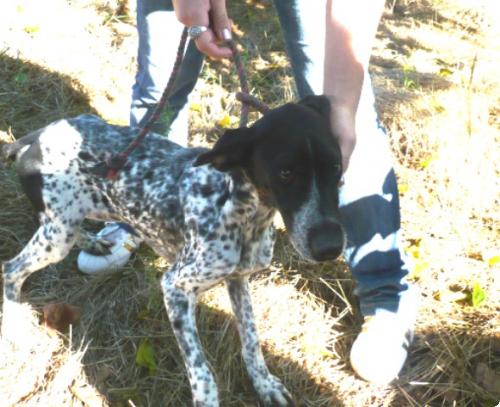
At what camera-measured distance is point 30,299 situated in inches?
139

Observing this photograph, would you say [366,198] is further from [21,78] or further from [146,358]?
[21,78]

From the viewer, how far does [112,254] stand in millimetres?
3701

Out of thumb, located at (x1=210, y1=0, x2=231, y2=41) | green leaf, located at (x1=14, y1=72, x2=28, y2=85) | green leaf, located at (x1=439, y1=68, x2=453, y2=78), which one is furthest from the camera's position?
green leaf, located at (x1=439, y1=68, x2=453, y2=78)

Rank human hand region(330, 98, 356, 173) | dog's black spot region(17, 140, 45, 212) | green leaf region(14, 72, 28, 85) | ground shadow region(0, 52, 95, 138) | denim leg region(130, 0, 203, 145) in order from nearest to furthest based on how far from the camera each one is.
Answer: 1. human hand region(330, 98, 356, 173)
2. dog's black spot region(17, 140, 45, 212)
3. denim leg region(130, 0, 203, 145)
4. ground shadow region(0, 52, 95, 138)
5. green leaf region(14, 72, 28, 85)

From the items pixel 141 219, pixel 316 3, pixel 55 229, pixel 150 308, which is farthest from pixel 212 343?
pixel 316 3

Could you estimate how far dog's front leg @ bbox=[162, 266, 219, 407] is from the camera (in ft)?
8.91

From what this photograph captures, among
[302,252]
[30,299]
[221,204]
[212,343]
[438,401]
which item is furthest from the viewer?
[30,299]

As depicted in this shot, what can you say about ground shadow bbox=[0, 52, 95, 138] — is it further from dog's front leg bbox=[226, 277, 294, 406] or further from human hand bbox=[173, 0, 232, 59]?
dog's front leg bbox=[226, 277, 294, 406]

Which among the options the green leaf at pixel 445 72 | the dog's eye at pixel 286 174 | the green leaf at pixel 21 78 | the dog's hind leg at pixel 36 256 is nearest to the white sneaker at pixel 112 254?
the dog's hind leg at pixel 36 256

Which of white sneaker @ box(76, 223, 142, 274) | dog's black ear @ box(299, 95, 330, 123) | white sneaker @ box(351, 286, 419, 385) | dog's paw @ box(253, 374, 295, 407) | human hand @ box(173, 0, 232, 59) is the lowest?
dog's paw @ box(253, 374, 295, 407)

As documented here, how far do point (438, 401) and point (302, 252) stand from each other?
4.20 ft

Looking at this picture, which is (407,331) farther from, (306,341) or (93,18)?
(93,18)

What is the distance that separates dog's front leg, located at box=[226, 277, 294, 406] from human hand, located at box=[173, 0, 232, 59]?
3.67 feet

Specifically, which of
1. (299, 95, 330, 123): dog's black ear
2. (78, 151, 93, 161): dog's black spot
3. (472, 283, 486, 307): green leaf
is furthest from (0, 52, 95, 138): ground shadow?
(472, 283, 486, 307): green leaf
